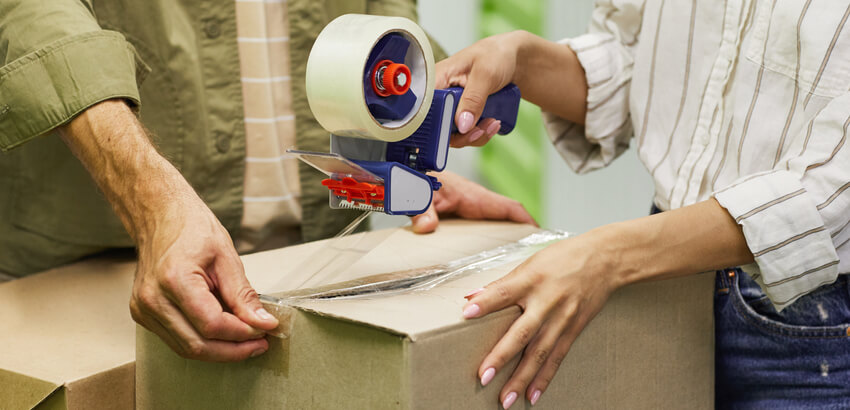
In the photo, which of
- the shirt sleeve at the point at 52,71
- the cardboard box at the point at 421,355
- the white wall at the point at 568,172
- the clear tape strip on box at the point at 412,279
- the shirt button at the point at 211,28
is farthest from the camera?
the white wall at the point at 568,172

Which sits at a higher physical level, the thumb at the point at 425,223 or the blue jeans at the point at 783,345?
the blue jeans at the point at 783,345

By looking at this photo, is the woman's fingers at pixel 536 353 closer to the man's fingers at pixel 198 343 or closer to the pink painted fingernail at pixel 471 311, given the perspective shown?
the pink painted fingernail at pixel 471 311

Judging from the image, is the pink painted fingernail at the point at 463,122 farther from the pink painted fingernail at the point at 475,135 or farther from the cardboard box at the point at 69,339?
the cardboard box at the point at 69,339

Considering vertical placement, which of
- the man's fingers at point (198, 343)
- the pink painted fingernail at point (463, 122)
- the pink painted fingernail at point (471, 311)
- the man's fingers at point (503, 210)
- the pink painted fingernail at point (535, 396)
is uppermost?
the pink painted fingernail at point (463, 122)

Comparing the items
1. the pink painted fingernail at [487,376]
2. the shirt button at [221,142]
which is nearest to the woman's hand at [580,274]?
the pink painted fingernail at [487,376]

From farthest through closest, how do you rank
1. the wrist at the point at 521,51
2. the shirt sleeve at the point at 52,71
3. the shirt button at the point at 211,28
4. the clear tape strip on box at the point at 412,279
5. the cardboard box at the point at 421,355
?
the shirt button at the point at 211,28 < the wrist at the point at 521,51 < the shirt sleeve at the point at 52,71 < the clear tape strip on box at the point at 412,279 < the cardboard box at the point at 421,355

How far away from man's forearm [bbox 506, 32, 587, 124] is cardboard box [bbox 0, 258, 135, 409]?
53cm

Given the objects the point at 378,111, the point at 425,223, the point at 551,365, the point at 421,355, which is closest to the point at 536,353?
the point at 551,365

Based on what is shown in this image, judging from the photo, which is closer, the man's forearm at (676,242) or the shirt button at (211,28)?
the man's forearm at (676,242)

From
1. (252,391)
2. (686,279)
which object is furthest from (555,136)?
(252,391)

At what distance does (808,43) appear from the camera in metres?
0.75

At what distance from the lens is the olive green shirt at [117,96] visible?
80 cm

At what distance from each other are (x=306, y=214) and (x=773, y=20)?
0.66 meters

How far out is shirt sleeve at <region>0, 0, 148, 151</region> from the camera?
0.79 m
